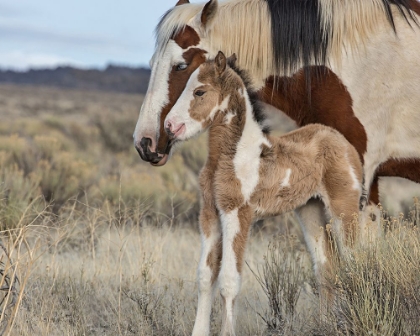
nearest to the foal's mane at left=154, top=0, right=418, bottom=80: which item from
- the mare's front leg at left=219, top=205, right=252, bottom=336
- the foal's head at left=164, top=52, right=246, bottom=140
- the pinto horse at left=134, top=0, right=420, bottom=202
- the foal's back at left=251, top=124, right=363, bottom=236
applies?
the pinto horse at left=134, top=0, right=420, bottom=202

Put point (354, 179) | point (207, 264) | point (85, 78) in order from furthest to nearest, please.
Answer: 1. point (85, 78)
2. point (354, 179)
3. point (207, 264)

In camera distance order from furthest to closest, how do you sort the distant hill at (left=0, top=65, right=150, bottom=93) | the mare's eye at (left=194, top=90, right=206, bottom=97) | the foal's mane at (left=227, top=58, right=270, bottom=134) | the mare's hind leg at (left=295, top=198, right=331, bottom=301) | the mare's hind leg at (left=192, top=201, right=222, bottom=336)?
the distant hill at (left=0, top=65, right=150, bottom=93), the mare's hind leg at (left=295, top=198, right=331, bottom=301), the foal's mane at (left=227, top=58, right=270, bottom=134), the mare's eye at (left=194, top=90, right=206, bottom=97), the mare's hind leg at (left=192, top=201, right=222, bottom=336)

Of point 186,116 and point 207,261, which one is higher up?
point 186,116

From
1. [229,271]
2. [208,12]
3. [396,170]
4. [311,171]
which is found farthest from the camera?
[396,170]

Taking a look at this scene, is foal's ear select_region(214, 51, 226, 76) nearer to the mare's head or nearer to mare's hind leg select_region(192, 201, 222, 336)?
the mare's head

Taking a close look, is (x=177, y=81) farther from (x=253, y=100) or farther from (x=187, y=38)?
(x=253, y=100)

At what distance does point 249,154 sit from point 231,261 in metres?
0.73

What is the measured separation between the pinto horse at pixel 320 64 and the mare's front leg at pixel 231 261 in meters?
1.04

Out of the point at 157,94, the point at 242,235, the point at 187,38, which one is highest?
the point at 187,38

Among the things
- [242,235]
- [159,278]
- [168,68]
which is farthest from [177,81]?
[159,278]

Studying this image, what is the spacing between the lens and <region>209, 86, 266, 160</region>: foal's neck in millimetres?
4422

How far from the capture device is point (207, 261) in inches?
169

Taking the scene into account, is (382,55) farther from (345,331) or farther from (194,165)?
(194,165)

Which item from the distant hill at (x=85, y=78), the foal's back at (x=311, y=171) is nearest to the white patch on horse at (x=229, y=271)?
the foal's back at (x=311, y=171)
